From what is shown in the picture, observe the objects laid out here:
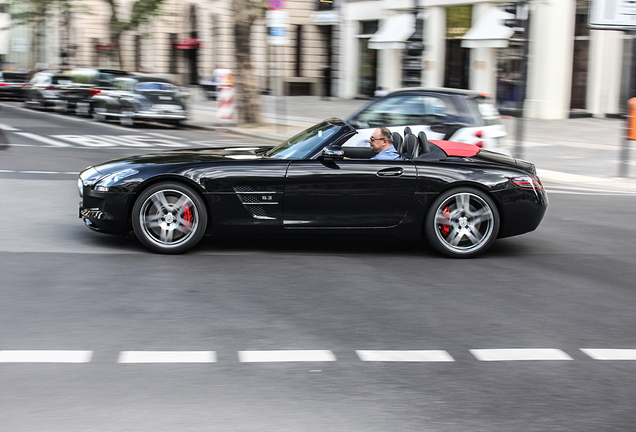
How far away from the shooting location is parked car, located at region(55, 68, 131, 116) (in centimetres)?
2441

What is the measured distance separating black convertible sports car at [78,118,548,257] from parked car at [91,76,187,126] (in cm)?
1544

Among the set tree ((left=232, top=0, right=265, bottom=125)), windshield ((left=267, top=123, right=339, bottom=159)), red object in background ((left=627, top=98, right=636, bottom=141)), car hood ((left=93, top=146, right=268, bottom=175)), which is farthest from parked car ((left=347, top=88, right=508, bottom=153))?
tree ((left=232, top=0, right=265, bottom=125))

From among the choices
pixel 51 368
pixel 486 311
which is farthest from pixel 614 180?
pixel 51 368

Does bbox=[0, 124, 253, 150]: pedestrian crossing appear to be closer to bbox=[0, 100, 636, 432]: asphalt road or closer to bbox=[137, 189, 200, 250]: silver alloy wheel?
bbox=[0, 100, 636, 432]: asphalt road

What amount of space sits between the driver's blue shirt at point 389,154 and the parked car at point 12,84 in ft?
102

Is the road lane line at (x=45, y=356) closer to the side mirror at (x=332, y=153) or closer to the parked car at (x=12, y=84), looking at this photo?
the side mirror at (x=332, y=153)

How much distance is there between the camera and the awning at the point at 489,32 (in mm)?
28609

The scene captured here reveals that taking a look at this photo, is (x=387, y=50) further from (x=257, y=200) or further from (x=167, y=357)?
(x=167, y=357)

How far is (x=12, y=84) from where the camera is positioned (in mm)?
34875

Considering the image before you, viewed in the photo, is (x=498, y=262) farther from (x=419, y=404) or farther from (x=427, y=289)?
(x=419, y=404)

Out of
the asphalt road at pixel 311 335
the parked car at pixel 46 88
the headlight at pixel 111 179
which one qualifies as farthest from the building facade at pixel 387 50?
the headlight at pixel 111 179

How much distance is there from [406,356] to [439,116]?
292 inches

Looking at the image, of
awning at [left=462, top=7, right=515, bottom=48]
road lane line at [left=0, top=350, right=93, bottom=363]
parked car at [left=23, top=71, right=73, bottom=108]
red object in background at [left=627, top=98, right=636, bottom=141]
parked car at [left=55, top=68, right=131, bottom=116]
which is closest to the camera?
road lane line at [left=0, top=350, right=93, bottom=363]

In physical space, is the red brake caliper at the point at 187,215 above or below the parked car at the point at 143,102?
below
